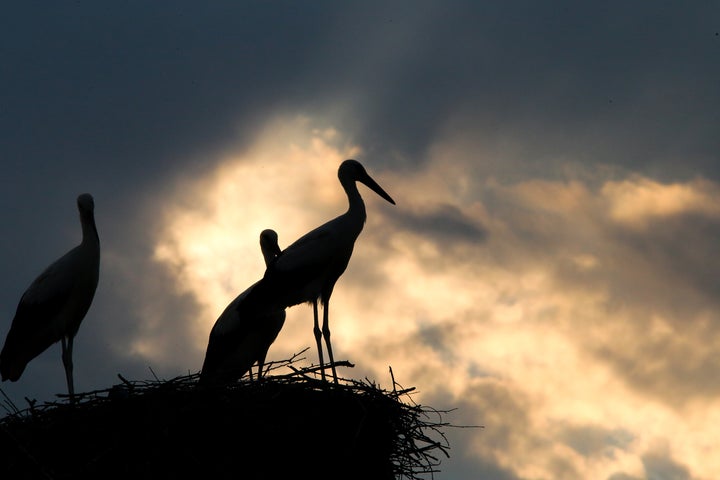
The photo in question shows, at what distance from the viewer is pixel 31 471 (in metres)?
6.00

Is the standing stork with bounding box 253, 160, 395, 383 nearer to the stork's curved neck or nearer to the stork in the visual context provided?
the stork's curved neck

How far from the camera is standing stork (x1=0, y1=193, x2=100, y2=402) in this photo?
29.1 ft

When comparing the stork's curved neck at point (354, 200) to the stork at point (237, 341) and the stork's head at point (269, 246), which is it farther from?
the stork's head at point (269, 246)

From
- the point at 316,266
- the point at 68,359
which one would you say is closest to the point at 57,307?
the point at 68,359

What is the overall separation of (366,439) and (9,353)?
3794 mm

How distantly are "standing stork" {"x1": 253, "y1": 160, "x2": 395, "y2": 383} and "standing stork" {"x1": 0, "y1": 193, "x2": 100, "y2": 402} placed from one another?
144cm

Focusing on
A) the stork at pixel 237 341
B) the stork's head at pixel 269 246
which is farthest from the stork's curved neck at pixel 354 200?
the stork's head at pixel 269 246

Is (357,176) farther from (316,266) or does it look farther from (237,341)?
(237,341)

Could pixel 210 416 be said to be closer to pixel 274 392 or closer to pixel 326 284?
pixel 274 392

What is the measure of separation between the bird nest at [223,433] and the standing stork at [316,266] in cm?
177

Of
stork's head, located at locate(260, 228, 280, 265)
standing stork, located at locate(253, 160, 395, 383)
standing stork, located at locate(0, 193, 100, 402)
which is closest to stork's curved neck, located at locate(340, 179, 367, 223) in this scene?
standing stork, located at locate(253, 160, 395, 383)

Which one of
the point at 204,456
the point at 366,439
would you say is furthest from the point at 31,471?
the point at 366,439

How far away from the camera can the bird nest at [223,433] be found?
6.07 m

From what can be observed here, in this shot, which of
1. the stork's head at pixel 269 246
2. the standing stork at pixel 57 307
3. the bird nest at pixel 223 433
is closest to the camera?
the bird nest at pixel 223 433
